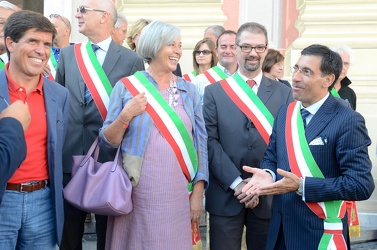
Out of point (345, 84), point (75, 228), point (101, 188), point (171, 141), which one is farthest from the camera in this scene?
point (345, 84)

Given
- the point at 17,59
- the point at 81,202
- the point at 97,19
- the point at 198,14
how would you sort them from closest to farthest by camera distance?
the point at 17,59, the point at 81,202, the point at 97,19, the point at 198,14

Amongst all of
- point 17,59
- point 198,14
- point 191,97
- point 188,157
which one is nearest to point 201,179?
point 188,157

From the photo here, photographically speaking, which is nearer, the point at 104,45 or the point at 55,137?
the point at 55,137

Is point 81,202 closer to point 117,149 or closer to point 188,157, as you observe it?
point 117,149

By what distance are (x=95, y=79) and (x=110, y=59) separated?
200 mm

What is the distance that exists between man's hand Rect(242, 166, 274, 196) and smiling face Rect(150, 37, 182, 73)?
82 cm

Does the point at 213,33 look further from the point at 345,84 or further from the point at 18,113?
the point at 18,113

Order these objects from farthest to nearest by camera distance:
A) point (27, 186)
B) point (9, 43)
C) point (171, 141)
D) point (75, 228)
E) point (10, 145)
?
point (75, 228), point (171, 141), point (9, 43), point (27, 186), point (10, 145)

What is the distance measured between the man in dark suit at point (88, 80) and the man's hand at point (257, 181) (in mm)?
966

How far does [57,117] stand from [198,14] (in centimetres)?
461

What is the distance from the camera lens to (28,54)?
3.73m

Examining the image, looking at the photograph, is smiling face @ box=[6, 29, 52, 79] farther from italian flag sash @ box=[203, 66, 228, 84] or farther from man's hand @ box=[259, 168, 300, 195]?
italian flag sash @ box=[203, 66, 228, 84]

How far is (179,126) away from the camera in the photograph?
4.17 m

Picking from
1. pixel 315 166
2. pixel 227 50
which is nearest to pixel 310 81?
pixel 315 166
